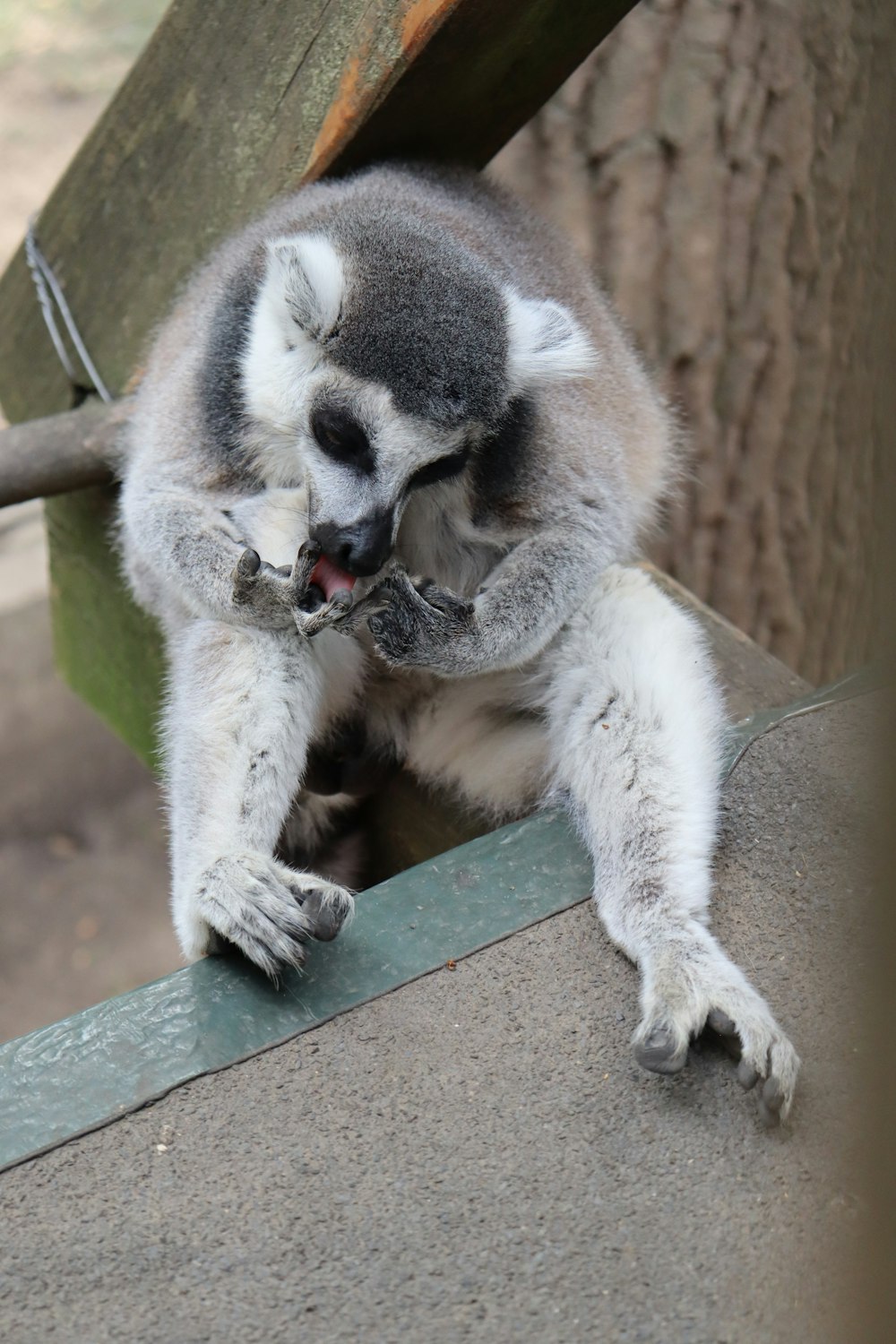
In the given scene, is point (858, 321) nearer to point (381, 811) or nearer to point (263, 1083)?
point (381, 811)

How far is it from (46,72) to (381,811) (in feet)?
29.2

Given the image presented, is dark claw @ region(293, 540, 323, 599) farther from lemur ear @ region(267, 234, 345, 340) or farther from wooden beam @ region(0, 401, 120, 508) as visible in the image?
wooden beam @ region(0, 401, 120, 508)

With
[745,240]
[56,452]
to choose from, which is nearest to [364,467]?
[56,452]

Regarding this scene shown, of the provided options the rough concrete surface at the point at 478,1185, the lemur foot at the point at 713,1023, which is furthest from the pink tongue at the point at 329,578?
the lemur foot at the point at 713,1023

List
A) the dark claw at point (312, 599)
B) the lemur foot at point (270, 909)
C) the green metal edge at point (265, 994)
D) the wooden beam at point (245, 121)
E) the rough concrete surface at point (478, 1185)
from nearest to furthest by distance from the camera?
1. the rough concrete surface at point (478, 1185)
2. the green metal edge at point (265, 994)
3. the lemur foot at point (270, 909)
4. the dark claw at point (312, 599)
5. the wooden beam at point (245, 121)

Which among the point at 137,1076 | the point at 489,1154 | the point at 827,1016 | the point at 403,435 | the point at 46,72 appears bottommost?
the point at 46,72

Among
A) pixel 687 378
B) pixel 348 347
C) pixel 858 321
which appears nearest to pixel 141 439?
pixel 348 347

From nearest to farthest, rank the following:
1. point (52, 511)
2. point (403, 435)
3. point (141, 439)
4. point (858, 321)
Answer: point (403, 435)
point (141, 439)
point (52, 511)
point (858, 321)

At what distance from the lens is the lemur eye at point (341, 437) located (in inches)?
99.2

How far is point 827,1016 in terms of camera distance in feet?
7.50

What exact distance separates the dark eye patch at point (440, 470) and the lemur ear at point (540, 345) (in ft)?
0.65

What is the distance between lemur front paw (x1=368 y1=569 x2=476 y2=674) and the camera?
2635mm

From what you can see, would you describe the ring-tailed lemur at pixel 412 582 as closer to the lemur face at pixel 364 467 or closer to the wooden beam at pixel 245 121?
the lemur face at pixel 364 467

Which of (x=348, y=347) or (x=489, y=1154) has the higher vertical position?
(x=348, y=347)
